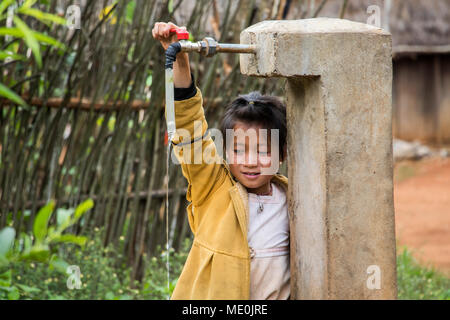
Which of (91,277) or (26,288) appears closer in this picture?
(26,288)

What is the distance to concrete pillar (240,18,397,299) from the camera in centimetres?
189

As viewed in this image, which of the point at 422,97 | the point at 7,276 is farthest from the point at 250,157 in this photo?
the point at 422,97

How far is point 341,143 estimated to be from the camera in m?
1.92

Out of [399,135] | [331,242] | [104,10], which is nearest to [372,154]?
[331,242]

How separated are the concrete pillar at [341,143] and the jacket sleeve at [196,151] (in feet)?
0.70

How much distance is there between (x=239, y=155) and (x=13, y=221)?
1.92 meters

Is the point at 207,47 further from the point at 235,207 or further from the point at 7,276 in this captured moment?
the point at 7,276

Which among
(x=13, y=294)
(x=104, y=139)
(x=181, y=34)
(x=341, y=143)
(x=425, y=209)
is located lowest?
(x=13, y=294)

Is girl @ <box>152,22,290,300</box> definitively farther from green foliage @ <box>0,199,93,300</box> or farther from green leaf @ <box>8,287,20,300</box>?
green leaf @ <box>8,287,20,300</box>

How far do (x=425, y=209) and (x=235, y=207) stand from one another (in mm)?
7233

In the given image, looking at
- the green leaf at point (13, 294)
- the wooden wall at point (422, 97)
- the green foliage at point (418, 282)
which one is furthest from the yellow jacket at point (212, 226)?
the wooden wall at point (422, 97)

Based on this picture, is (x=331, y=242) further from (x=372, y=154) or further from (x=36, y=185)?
(x=36, y=185)

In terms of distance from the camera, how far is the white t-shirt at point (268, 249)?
215 cm

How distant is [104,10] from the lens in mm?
3717
